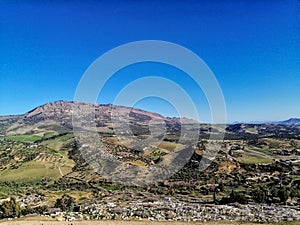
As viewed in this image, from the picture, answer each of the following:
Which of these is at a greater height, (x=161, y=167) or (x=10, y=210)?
(x=161, y=167)

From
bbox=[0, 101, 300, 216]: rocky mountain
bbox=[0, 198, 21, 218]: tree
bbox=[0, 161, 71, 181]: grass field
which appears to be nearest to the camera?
bbox=[0, 198, 21, 218]: tree

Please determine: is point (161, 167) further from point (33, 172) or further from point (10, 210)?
point (10, 210)

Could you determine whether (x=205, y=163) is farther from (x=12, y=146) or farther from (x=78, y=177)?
(x=12, y=146)

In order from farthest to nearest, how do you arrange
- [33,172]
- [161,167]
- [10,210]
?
[33,172] < [161,167] < [10,210]

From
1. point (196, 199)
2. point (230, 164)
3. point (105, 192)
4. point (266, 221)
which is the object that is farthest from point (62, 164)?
point (266, 221)

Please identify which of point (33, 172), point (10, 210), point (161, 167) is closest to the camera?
point (10, 210)

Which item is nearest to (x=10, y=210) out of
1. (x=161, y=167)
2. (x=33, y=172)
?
(x=161, y=167)

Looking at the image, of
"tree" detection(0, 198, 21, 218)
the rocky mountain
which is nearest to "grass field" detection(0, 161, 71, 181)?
the rocky mountain

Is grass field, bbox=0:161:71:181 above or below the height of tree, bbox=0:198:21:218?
above

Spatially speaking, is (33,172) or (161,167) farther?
(33,172)

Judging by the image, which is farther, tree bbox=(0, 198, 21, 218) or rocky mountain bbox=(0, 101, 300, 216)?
rocky mountain bbox=(0, 101, 300, 216)

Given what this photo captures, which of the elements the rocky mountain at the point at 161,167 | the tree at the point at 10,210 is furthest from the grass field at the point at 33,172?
the tree at the point at 10,210

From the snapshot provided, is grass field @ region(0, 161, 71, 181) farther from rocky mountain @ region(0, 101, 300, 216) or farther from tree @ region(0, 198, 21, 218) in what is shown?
tree @ region(0, 198, 21, 218)
